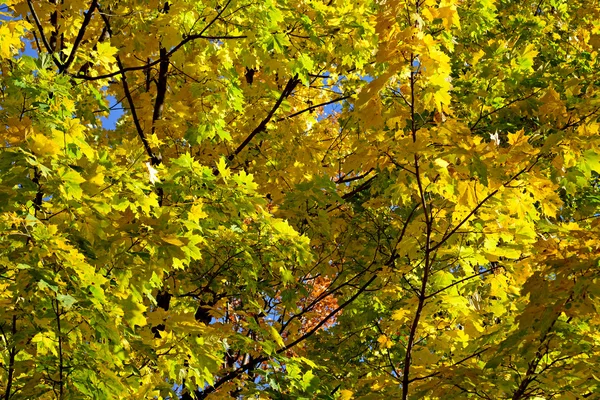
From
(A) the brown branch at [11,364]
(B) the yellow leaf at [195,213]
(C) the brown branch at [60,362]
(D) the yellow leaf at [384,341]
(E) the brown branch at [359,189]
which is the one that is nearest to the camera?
(C) the brown branch at [60,362]

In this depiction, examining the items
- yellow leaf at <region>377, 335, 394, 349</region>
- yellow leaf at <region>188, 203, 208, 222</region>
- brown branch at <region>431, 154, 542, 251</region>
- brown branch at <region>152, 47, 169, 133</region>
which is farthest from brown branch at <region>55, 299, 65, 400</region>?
brown branch at <region>152, 47, 169, 133</region>

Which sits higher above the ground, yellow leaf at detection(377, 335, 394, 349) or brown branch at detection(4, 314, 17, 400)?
yellow leaf at detection(377, 335, 394, 349)

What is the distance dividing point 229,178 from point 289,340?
2841mm

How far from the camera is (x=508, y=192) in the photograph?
12.6ft

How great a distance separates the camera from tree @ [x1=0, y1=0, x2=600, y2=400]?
3494 millimetres

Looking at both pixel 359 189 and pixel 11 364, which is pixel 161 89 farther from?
pixel 11 364

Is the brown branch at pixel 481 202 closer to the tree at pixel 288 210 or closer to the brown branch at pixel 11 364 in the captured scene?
the tree at pixel 288 210

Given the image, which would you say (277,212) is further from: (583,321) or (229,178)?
(583,321)

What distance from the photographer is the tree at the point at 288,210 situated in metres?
3.49

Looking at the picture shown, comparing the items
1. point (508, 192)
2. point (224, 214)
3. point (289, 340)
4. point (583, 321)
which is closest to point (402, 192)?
point (508, 192)

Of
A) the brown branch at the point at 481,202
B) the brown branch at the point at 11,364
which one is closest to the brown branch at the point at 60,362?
the brown branch at the point at 11,364

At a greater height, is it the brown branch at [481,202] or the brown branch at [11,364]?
the brown branch at [481,202]

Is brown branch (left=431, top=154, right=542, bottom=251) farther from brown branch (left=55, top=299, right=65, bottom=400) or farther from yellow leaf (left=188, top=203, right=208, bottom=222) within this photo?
brown branch (left=55, top=299, right=65, bottom=400)

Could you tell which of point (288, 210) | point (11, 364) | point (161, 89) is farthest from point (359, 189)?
point (11, 364)
